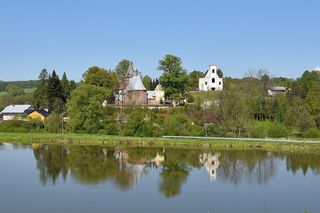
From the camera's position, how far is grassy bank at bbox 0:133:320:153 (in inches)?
1592

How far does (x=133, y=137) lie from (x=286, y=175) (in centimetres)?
2036

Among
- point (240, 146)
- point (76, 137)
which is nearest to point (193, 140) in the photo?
point (240, 146)

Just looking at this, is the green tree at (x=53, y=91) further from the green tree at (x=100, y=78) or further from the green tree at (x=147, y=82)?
the green tree at (x=147, y=82)

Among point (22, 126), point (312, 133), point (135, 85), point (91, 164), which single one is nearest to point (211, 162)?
point (91, 164)

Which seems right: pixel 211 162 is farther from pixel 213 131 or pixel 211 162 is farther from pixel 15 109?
pixel 15 109

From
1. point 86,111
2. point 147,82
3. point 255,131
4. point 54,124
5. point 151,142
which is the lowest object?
point 151,142

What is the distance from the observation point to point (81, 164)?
105 feet

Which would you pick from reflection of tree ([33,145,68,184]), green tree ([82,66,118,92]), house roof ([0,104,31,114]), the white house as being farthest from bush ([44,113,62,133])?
the white house

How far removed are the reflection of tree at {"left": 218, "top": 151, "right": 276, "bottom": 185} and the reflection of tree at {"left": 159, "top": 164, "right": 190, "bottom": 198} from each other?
238 cm

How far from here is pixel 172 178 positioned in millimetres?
26922

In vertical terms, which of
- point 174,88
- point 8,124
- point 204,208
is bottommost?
point 204,208

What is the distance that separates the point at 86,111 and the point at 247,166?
23126 millimetres

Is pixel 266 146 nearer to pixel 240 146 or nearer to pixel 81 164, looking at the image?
pixel 240 146

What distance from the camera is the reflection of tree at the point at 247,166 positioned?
27.9m
